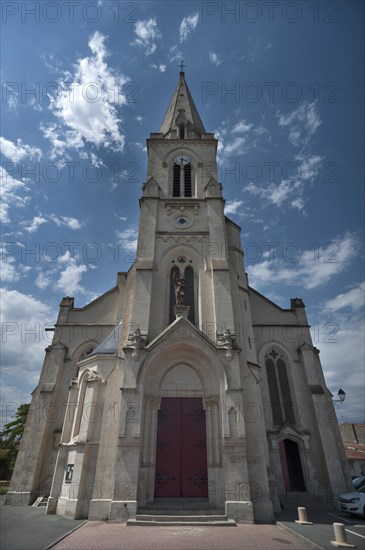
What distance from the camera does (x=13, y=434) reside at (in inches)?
1046

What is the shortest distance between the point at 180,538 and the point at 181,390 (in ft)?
19.3

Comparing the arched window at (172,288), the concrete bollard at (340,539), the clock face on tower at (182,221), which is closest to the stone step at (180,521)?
the concrete bollard at (340,539)

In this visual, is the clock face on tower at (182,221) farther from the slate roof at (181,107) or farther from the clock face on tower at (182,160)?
the slate roof at (181,107)

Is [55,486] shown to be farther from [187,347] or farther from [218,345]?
[218,345]

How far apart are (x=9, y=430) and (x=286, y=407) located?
2412 cm

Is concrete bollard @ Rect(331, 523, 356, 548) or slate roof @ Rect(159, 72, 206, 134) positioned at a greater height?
slate roof @ Rect(159, 72, 206, 134)

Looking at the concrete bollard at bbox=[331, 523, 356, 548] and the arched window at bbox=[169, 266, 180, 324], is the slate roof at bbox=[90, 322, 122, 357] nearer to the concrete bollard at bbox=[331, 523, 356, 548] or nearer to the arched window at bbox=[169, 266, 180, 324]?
the arched window at bbox=[169, 266, 180, 324]

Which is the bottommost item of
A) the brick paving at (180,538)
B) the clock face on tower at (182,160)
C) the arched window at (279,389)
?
the brick paving at (180,538)

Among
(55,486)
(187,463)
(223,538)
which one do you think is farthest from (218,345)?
(55,486)

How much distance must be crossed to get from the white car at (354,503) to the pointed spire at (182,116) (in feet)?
81.2

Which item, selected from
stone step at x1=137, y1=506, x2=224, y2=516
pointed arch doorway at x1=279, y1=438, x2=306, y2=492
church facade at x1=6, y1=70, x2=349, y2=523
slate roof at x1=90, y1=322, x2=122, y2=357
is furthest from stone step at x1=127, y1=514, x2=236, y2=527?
pointed arch doorway at x1=279, y1=438, x2=306, y2=492

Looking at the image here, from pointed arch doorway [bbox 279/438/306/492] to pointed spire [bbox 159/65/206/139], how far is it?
76.1 ft

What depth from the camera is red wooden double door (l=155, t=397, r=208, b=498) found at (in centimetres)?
1234

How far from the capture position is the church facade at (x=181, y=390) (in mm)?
12172
